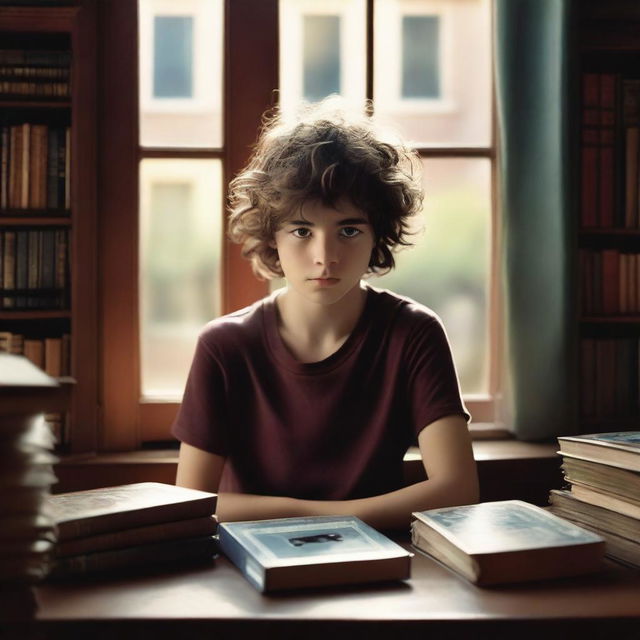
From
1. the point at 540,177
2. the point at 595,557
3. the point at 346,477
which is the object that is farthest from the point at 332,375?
the point at 540,177

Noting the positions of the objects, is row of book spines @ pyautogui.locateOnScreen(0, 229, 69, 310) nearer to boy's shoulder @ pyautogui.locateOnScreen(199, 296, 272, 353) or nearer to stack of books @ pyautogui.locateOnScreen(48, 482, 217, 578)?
boy's shoulder @ pyautogui.locateOnScreen(199, 296, 272, 353)

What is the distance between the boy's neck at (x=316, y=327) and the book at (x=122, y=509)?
0.55 meters

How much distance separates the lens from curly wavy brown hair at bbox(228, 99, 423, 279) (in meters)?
1.46

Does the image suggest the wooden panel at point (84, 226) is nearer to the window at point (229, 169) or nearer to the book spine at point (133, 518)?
the window at point (229, 169)

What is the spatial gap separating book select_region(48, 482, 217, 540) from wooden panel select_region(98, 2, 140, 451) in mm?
1031

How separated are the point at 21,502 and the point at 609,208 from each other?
1866 mm

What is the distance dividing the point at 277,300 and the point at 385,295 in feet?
0.79

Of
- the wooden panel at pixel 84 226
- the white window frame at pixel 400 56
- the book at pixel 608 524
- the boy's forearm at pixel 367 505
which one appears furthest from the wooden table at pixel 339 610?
the white window frame at pixel 400 56

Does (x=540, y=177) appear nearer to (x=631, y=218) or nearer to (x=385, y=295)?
(x=631, y=218)

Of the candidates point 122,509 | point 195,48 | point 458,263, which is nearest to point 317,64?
point 195,48

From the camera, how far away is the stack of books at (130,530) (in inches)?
38.3

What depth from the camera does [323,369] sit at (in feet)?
5.19

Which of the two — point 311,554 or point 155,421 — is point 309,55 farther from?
point 311,554

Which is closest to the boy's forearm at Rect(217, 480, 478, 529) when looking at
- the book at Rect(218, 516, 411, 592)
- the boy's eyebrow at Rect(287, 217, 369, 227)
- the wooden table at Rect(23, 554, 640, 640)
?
the book at Rect(218, 516, 411, 592)
